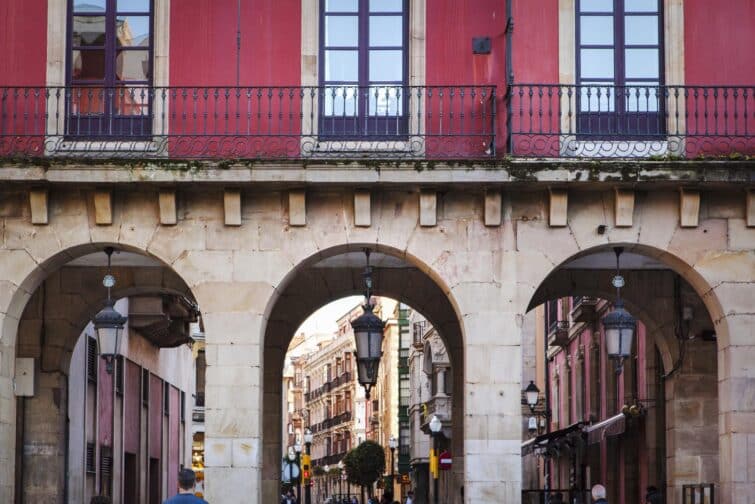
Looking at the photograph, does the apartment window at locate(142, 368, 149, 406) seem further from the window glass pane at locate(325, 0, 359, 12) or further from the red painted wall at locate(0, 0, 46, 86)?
the window glass pane at locate(325, 0, 359, 12)

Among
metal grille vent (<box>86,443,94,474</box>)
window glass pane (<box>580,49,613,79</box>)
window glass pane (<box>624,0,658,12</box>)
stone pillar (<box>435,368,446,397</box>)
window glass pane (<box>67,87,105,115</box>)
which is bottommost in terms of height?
metal grille vent (<box>86,443,94,474</box>)

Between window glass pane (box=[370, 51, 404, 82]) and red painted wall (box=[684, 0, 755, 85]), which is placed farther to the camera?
window glass pane (box=[370, 51, 404, 82])

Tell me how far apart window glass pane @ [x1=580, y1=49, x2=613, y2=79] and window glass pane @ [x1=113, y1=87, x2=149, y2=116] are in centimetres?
535

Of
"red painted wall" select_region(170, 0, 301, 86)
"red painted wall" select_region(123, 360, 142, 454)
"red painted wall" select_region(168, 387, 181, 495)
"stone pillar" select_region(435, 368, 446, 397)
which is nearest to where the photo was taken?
"red painted wall" select_region(170, 0, 301, 86)

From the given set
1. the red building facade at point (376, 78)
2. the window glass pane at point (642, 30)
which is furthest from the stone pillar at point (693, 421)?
the window glass pane at point (642, 30)

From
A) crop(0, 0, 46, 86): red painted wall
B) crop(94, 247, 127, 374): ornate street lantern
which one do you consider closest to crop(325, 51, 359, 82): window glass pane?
crop(0, 0, 46, 86): red painted wall

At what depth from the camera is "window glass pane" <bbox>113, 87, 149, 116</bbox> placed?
67.9 feet

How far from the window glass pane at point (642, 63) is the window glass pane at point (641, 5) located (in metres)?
0.52

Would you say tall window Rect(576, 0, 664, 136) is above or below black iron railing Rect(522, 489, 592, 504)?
above

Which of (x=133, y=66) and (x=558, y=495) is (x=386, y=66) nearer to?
(x=133, y=66)

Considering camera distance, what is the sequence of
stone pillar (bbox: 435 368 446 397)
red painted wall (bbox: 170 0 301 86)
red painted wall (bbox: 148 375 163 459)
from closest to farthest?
red painted wall (bbox: 170 0 301 86), red painted wall (bbox: 148 375 163 459), stone pillar (bbox: 435 368 446 397)

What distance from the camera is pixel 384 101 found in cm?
2066

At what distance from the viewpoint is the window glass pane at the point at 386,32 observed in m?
20.8

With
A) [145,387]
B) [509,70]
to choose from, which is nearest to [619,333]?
[509,70]
